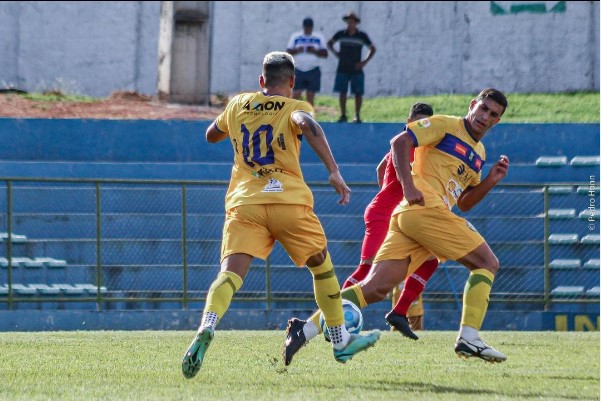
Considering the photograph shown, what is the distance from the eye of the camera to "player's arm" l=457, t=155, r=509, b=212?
8930mm

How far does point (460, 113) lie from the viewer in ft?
79.2

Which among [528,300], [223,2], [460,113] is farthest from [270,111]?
[223,2]

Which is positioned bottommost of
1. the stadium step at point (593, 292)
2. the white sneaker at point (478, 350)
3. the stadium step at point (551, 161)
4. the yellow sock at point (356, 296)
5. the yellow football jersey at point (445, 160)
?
the stadium step at point (593, 292)

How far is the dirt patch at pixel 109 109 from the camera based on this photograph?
22969 mm

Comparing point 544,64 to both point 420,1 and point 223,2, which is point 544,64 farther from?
point 223,2

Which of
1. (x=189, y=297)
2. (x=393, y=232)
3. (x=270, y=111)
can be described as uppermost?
(x=270, y=111)

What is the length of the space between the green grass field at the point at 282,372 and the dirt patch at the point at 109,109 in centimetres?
1169

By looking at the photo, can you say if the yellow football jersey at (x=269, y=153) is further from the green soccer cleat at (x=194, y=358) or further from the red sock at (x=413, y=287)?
the red sock at (x=413, y=287)

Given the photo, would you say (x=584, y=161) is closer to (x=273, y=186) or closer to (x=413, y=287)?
(x=413, y=287)

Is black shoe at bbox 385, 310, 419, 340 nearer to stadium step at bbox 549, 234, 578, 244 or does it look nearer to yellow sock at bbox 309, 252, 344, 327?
yellow sock at bbox 309, 252, 344, 327

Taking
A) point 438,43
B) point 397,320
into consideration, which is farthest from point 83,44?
point 397,320

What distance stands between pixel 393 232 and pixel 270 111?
5.96 ft

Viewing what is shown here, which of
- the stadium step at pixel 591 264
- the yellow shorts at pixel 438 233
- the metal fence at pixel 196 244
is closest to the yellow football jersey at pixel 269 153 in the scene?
the yellow shorts at pixel 438 233

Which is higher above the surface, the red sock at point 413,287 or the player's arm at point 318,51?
the player's arm at point 318,51
